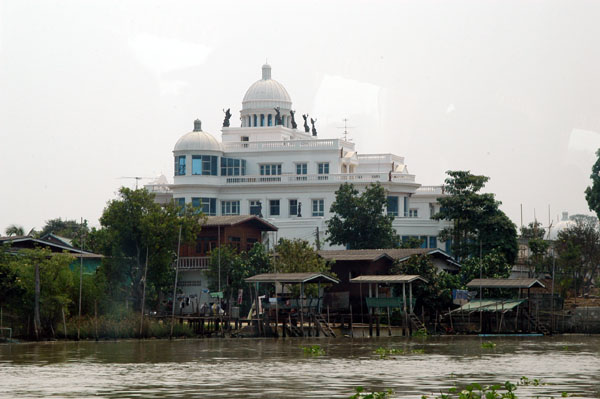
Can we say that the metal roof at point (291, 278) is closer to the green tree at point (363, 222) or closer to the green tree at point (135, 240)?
the green tree at point (135, 240)

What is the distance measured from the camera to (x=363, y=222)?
8119cm

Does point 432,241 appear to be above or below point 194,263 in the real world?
above

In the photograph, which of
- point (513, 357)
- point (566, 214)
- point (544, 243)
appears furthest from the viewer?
point (566, 214)

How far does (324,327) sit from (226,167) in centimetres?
3513

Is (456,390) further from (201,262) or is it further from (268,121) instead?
(268,121)

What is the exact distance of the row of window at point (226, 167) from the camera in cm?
9106

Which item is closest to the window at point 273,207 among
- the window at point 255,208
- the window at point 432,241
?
the window at point 255,208

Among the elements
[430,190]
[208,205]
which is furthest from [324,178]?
[430,190]

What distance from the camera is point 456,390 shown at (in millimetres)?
31188

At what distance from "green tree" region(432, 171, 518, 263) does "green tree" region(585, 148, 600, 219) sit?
5.50 m

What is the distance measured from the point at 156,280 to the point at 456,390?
34518 millimetres

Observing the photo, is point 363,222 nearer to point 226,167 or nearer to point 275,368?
point 226,167

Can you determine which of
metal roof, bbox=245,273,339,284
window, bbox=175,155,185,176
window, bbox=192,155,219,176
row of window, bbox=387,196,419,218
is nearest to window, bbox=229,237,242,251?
metal roof, bbox=245,273,339,284

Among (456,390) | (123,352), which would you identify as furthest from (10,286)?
(456,390)
